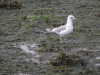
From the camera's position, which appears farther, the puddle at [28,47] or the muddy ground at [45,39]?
the puddle at [28,47]

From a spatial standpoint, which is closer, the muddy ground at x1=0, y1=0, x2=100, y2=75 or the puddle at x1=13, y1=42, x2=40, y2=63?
the muddy ground at x1=0, y1=0, x2=100, y2=75

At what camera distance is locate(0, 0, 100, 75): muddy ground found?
6258mm

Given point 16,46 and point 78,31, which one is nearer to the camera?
point 16,46

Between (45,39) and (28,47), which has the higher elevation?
(45,39)

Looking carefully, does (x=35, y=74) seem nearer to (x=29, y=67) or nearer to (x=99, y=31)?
(x=29, y=67)

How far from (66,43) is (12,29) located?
121 inches

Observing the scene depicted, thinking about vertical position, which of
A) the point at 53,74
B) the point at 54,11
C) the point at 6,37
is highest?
the point at 54,11

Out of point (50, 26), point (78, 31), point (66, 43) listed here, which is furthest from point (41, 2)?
point (66, 43)

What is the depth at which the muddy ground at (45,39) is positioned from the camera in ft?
20.5

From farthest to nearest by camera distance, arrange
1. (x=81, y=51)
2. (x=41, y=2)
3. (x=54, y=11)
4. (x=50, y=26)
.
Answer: (x=41, y=2), (x=54, y=11), (x=50, y=26), (x=81, y=51)

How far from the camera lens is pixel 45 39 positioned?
8734 millimetres

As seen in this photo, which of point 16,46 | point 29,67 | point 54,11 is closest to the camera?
point 29,67

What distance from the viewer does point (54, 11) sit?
12.6 m

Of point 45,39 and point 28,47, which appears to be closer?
point 28,47
